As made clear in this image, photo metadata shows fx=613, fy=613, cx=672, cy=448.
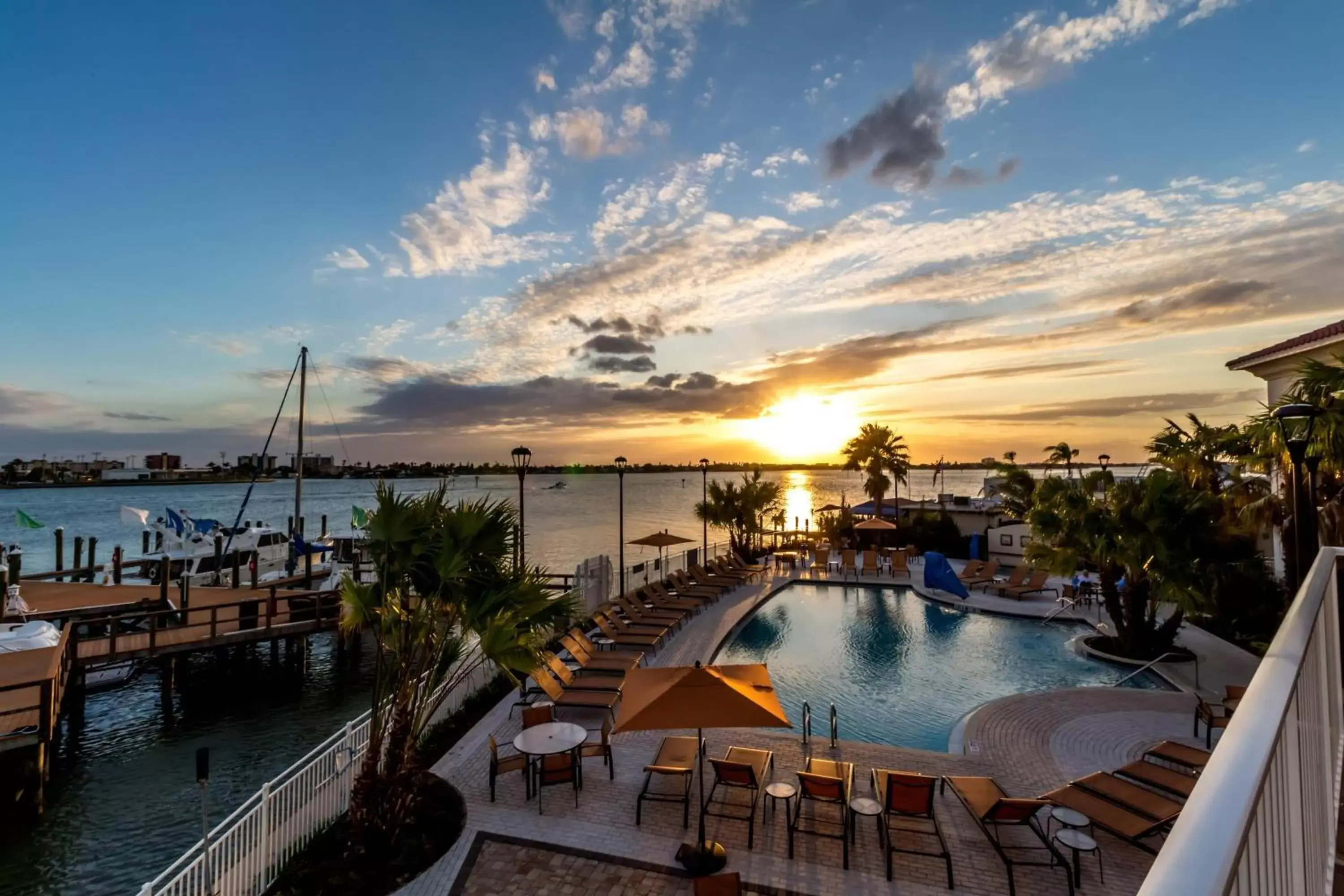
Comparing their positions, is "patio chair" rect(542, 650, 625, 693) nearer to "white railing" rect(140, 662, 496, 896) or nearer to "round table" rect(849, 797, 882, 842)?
"white railing" rect(140, 662, 496, 896)

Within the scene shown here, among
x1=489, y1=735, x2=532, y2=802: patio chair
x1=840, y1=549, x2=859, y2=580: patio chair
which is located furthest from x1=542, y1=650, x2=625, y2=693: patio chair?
x1=840, y1=549, x2=859, y2=580: patio chair

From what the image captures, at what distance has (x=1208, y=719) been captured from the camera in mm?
9180

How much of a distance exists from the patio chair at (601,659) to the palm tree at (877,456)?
2546 centimetres

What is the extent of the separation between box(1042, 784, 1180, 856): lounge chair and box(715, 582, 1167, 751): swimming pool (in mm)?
2930

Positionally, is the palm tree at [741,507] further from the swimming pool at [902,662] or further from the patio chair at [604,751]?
the patio chair at [604,751]

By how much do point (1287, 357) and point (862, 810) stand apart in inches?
706

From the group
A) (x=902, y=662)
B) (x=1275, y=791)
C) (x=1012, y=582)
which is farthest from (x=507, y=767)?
(x=1012, y=582)

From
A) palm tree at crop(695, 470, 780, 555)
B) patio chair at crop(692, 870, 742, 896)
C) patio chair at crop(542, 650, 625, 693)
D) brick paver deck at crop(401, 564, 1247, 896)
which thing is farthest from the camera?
palm tree at crop(695, 470, 780, 555)

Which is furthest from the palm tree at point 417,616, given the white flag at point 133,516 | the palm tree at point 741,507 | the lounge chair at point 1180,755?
the white flag at point 133,516

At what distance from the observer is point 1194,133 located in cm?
1048

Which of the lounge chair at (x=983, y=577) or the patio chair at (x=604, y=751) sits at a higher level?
the lounge chair at (x=983, y=577)

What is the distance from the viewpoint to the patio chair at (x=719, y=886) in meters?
5.65

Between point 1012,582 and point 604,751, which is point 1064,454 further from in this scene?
point 604,751

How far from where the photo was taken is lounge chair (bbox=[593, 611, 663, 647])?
14406mm
